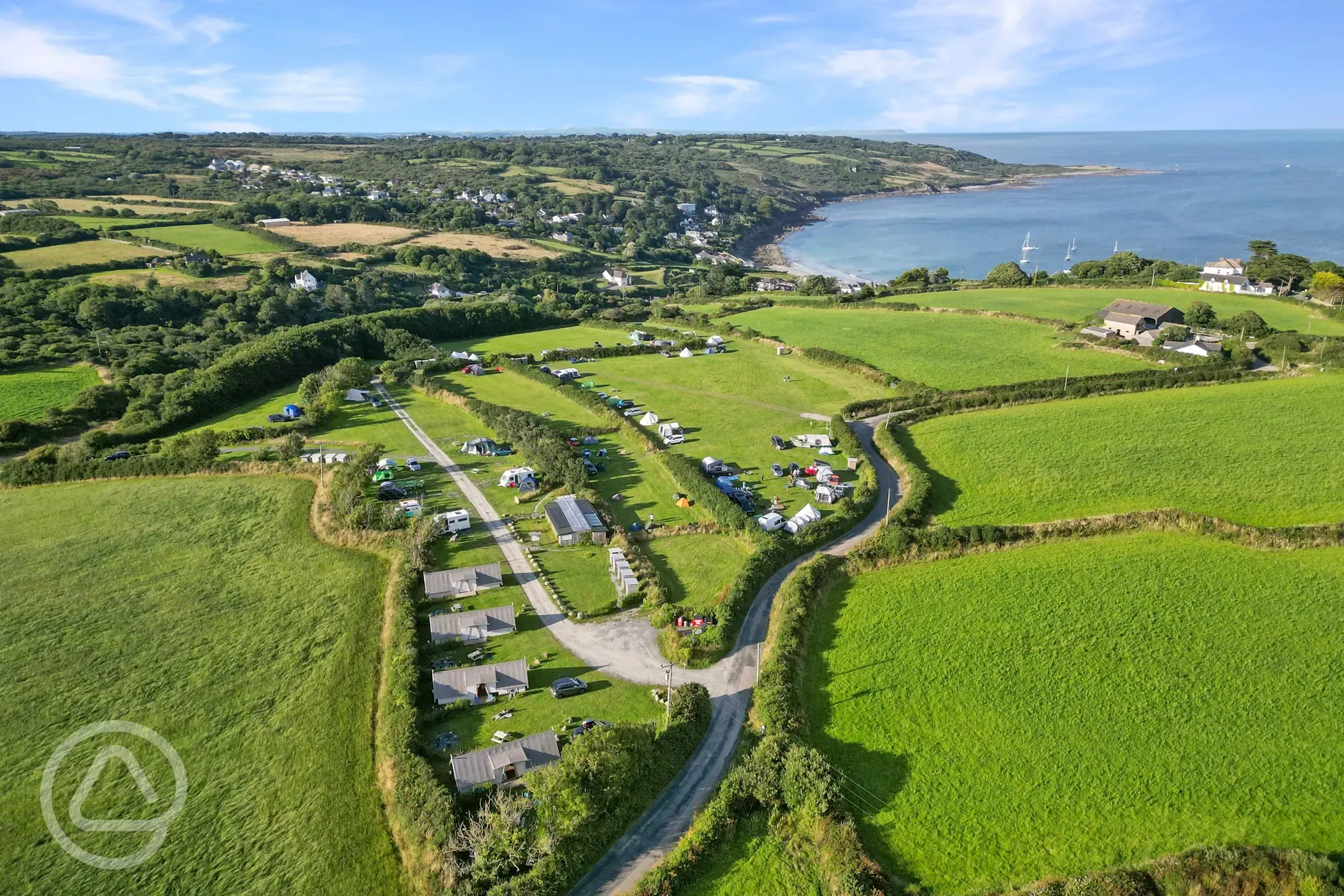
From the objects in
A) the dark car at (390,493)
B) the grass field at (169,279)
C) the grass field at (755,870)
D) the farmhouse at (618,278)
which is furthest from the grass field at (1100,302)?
the grass field at (169,279)

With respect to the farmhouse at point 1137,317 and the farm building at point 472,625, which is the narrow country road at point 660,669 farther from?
the farmhouse at point 1137,317

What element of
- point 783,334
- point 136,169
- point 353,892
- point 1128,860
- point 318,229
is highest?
point 136,169

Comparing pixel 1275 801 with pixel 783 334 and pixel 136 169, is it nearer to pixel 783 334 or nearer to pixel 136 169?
pixel 783 334

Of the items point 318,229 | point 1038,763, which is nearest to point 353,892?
point 1038,763

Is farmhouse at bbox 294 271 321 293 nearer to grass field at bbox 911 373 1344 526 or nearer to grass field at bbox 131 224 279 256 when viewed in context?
grass field at bbox 131 224 279 256

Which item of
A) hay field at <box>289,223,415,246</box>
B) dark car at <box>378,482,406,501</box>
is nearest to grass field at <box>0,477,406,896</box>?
dark car at <box>378,482,406,501</box>

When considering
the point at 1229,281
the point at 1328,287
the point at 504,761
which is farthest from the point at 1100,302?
the point at 504,761
